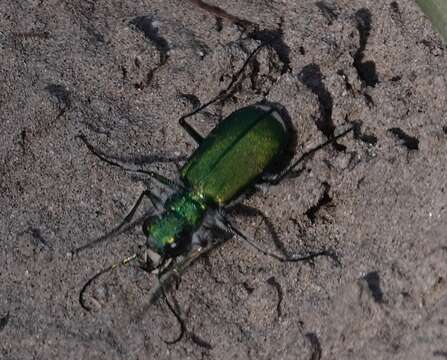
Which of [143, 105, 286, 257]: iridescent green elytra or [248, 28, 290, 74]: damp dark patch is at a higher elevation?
[248, 28, 290, 74]: damp dark patch

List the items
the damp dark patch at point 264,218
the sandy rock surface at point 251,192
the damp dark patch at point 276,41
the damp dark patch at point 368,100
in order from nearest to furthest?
the sandy rock surface at point 251,192, the damp dark patch at point 264,218, the damp dark patch at point 368,100, the damp dark patch at point 276,41

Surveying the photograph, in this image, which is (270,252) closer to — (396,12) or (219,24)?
(219,24)

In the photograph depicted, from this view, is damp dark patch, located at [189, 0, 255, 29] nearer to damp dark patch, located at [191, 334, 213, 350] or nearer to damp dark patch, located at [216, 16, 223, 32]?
damp dark patch, located at [216, 16, 223, 32]

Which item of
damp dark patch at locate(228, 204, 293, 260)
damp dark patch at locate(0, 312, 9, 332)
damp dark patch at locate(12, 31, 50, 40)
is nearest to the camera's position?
damp dark patch at locate(0, 312, 9, 332)

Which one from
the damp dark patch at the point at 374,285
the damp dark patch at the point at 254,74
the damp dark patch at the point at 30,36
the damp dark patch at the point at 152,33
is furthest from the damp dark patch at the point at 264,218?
the damp dark patch at the point at 30,36

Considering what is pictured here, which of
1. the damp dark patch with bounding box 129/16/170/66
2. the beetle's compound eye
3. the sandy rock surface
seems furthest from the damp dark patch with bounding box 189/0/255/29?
the beetle's compound eye

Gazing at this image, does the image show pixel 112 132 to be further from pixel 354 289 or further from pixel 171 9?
pixel 354 289

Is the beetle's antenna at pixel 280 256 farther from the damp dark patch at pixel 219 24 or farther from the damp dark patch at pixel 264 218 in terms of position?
the damp dark patch at pixel 219 24

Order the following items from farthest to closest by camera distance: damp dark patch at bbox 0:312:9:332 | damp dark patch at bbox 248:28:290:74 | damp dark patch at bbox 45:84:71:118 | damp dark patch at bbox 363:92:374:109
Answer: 1. damp dark patch at bbox 248:28:290:74
2. damp dark patch at bbox 45:84:71:118
3. damp dark patch at bbox 363:92:374:109
4. damp dark patch at bbox 0:312:9:332
